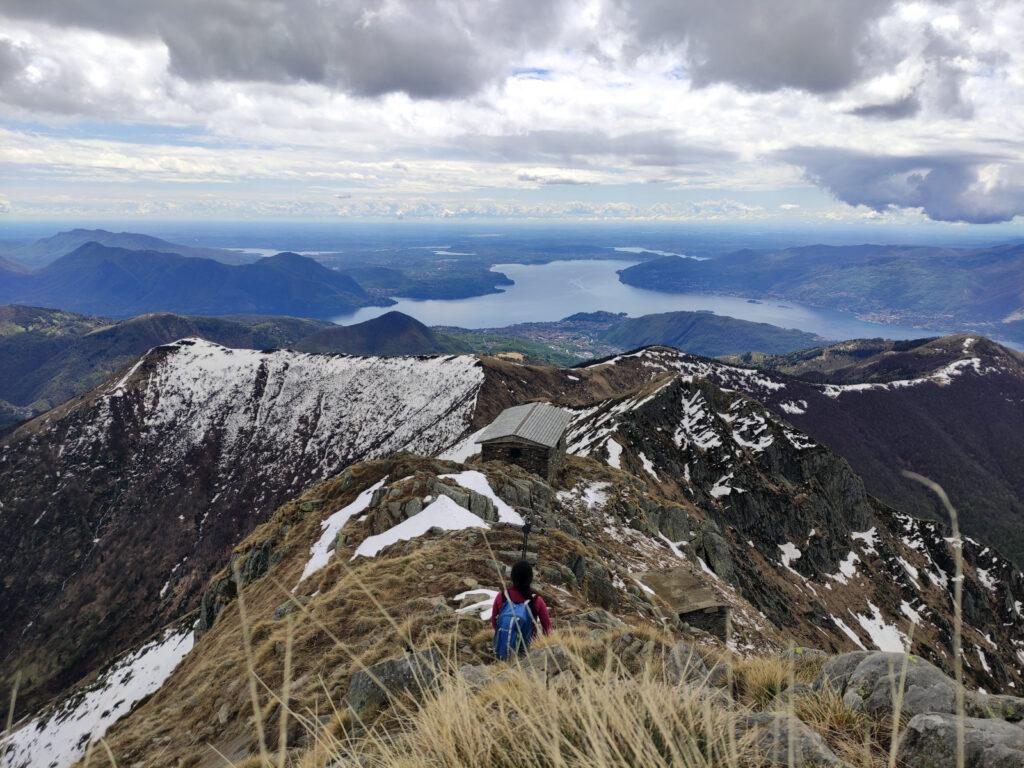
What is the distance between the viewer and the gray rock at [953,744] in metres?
3.60

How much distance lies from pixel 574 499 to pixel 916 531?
53.8m

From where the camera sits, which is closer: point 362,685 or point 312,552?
point 362,685

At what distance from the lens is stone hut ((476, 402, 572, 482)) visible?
93.5 ft

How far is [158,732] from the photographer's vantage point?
427 inches

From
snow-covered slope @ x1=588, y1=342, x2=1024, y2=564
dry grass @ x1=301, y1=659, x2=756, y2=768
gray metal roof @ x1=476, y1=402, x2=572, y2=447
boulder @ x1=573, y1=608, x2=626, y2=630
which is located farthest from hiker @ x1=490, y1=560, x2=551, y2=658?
snow-covered slope @ x1=588, y1=342, x2=1024, y2=564

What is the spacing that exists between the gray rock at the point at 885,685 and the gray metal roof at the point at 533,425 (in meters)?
23.2

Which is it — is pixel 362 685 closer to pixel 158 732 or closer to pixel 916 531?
pixel 158 732

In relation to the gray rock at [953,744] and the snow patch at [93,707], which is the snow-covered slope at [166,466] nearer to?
the snow patch at [93,707]

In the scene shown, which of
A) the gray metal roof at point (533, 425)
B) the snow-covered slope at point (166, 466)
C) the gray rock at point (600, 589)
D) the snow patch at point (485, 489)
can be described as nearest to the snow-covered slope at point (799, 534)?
the gray metal roof at point (533, 425)

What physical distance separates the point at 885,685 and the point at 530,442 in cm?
2399

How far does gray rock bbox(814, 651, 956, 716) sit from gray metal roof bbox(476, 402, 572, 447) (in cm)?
2315

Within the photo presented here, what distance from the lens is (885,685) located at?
4.63m

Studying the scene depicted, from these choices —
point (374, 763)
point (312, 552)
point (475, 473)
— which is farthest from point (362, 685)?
point (475, 473)

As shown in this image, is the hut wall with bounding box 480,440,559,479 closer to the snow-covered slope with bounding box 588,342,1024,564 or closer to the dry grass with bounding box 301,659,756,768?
the dry grass with bounding box 301,659,756,768
